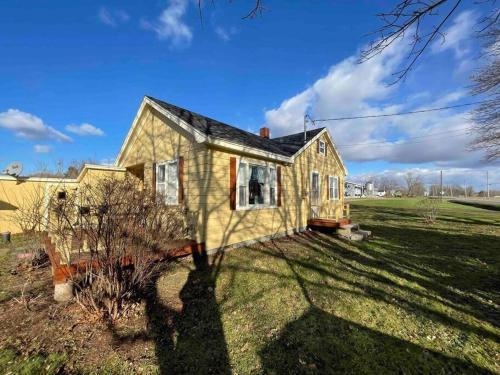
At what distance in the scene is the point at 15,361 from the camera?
297 centimetres

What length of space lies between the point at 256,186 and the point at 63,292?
237 inches

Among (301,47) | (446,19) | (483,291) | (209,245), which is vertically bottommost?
(483,291)

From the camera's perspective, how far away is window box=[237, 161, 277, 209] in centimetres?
807

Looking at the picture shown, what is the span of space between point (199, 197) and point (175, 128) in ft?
8.60

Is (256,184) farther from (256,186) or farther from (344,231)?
(344,231)

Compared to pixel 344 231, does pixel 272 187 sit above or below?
above

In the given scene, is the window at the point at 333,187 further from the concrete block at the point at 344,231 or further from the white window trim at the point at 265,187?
the white window trim at the point at 265,187

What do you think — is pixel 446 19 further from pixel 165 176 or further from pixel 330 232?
pixel 330 232

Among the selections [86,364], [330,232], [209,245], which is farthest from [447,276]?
[86,364]

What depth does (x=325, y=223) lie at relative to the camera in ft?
36.7

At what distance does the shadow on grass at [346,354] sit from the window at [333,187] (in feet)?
37.5

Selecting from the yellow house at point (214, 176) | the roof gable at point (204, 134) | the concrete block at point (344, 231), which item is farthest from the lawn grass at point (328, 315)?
the roof gable at point (204, 134)

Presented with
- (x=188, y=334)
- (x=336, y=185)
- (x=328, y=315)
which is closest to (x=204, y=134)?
(x=188, y=334)

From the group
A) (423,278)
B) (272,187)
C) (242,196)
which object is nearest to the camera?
(423,278)
